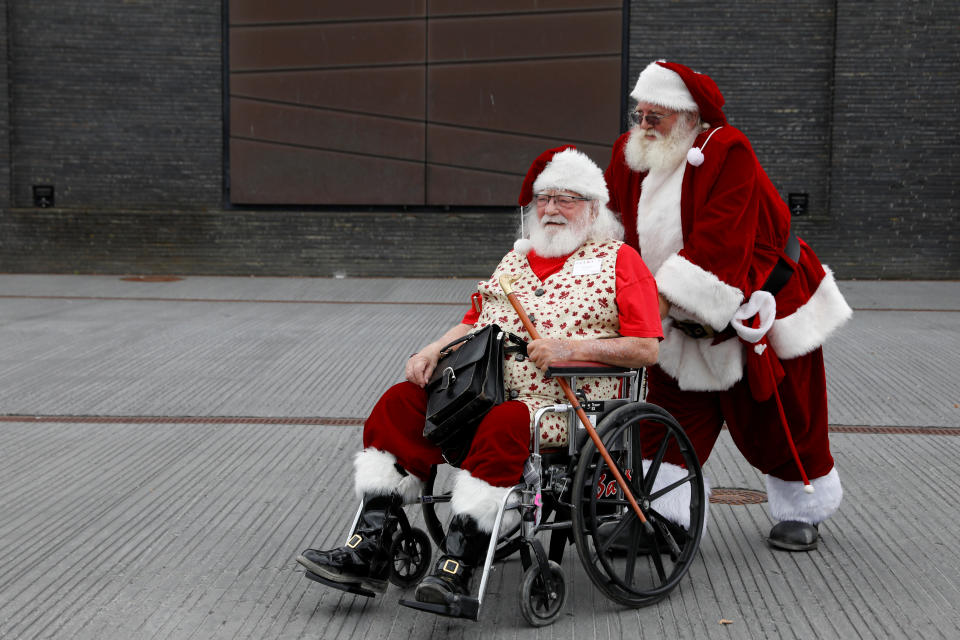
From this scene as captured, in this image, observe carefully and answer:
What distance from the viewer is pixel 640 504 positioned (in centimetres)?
342

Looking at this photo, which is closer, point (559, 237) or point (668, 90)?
point (559, 237)

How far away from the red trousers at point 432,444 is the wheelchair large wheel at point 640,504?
0.61 feet

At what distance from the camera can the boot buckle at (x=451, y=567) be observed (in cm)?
302

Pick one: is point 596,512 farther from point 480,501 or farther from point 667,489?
point 480,501

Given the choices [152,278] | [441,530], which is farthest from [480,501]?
[152,278]

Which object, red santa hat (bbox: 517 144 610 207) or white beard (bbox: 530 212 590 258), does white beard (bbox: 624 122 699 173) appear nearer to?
red santa hat (bbox: 517 144 610 207)

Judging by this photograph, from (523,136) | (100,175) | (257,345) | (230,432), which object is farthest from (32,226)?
(230,432)

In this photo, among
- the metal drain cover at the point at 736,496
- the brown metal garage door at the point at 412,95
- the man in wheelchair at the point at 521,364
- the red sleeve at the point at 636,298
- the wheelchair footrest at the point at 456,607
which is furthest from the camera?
the brown metal garage door at the point at 412,95

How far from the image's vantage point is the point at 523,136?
1411cm

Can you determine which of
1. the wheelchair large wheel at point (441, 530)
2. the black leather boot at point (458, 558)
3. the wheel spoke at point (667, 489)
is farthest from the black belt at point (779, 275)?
the black leather boot at point (458, 558)

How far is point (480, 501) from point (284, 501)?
5.56 ft

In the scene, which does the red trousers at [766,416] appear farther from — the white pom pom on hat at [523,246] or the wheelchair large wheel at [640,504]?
the white pom pom on hat at [523,246]

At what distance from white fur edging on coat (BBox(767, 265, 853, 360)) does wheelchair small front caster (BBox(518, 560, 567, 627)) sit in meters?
1.15

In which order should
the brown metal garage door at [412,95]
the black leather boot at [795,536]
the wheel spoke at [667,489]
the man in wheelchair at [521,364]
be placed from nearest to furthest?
the man in wheelchair at [521,364] → the wheel spoke at [667,489] → the black leather boot at [795,536] → the brown metal garage door at [412,95]
